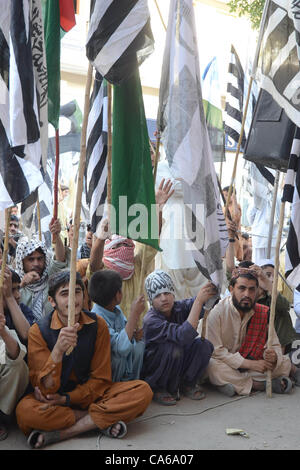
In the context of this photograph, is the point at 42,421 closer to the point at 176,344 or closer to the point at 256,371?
the point at 176,344

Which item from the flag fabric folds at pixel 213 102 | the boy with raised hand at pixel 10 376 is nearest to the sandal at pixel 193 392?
the boy with raised hand at pixel 10 376

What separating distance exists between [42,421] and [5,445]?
26 cm

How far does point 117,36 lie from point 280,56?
4.04ft

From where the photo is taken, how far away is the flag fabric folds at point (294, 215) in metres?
3.80

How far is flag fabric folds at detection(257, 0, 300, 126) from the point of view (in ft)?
12.4

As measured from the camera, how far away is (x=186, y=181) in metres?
3.89

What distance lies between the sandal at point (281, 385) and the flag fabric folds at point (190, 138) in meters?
1.00

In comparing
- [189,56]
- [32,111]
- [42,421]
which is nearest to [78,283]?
[42,421]

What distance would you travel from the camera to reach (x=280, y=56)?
3.91m

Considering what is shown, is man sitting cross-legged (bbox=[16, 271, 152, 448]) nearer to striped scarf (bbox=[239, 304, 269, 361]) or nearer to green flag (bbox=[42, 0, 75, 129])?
striped scarf (bbox=[239, 304, 269, 361])

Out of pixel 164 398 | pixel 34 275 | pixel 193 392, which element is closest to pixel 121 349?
pixel 164 398

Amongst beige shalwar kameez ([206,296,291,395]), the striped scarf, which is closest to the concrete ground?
beige shalwar kameez ([206,296,291,395])

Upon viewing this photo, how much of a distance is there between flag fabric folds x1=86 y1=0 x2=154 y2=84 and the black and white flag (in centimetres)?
77

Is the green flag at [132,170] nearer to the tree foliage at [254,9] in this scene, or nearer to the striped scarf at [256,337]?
the striped scarf at [256,337]
